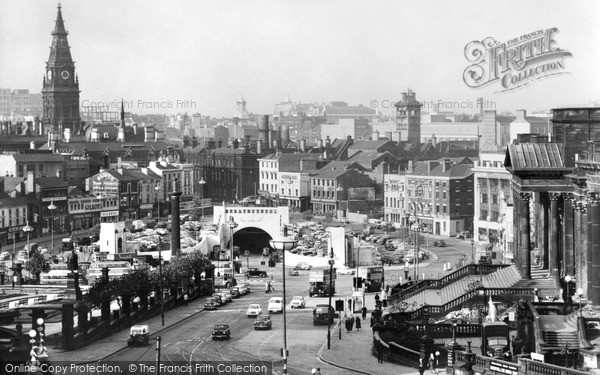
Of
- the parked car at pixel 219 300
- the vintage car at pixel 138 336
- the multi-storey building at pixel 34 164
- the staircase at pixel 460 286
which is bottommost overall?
the parked car at pixel 219 300

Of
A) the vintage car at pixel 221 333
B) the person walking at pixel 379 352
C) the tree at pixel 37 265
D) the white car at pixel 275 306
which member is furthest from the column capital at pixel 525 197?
the tree at pixel 37 265

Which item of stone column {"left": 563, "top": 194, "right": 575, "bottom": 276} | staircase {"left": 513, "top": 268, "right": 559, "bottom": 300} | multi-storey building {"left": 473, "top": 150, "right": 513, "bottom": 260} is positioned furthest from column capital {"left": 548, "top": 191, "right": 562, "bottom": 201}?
multi-storey building {"left": 473, "top": 150, "right": 513, "bottom": 260}

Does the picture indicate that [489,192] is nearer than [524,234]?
No

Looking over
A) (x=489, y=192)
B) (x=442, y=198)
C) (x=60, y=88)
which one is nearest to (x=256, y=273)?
(x=489, y=192)

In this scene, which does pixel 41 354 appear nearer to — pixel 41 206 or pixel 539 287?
pixel 539 287

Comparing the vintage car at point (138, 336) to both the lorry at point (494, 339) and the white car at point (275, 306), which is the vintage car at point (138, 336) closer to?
the white car at point (275, 306)

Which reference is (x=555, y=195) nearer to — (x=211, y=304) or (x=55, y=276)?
(x=211, y=304)

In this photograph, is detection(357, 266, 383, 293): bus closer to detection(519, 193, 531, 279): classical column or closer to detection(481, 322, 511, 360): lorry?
detection(519, 193, 531, 279): classical column
